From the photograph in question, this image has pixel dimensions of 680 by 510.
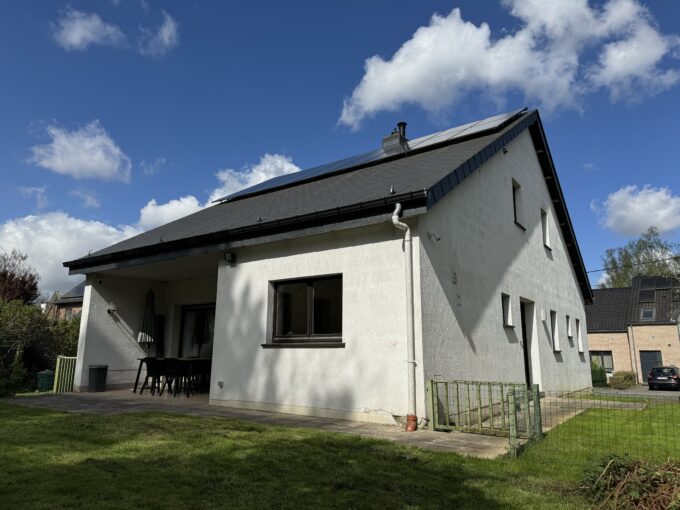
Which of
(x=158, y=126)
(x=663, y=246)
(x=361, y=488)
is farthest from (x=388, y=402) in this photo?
(x=663, y=246)

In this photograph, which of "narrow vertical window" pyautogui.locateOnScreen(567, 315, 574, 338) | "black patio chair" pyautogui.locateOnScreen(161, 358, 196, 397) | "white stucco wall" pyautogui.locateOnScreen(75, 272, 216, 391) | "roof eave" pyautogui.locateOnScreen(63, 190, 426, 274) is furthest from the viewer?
"narrow vertical window" pyautogui.locateOnScreen(567, 315, 574, 338)

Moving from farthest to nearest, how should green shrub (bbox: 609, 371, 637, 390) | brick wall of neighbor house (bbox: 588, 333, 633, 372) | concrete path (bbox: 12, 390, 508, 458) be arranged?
brick wall of neighbor house (bbox: 588, 333, 633, 372) < green shrub (bbox: 609, 371, 637, 390) < concrete path (bbox: 12, 390, 508, 458)

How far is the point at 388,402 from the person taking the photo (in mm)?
6801

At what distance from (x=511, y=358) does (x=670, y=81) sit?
32.3ft

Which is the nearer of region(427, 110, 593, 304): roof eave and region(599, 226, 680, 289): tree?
region(427, 110, 593, 304): roof eave

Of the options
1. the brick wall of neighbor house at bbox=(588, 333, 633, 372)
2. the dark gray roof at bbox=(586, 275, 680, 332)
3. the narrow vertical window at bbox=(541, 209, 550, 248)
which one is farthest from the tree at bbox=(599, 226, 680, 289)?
the narrow vertical window at bbox=(541, 209, 550, 248)

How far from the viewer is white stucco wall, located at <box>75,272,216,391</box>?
38.4 feet

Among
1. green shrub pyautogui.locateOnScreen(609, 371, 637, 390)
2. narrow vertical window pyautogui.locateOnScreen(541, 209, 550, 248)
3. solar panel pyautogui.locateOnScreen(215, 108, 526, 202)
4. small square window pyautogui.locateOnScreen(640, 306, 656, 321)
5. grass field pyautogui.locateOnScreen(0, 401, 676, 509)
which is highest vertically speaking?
solar panel pyautogui.locateOnScreen(215, 108, 526, 202)

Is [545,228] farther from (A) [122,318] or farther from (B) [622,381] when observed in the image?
(B) [622,381]

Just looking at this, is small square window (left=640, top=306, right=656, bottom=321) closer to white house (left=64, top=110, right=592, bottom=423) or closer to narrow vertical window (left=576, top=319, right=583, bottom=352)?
narrow vertical window (left=576, top=319, right=583, bottom=352)

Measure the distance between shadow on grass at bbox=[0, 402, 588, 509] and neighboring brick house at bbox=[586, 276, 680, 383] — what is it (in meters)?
35.2

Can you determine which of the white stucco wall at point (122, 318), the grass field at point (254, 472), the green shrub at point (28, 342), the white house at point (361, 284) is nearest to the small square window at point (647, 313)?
the white house at point (361, 284)

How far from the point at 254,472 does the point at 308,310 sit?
13.7 feet

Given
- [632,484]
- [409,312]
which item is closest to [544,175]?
[409,312]
